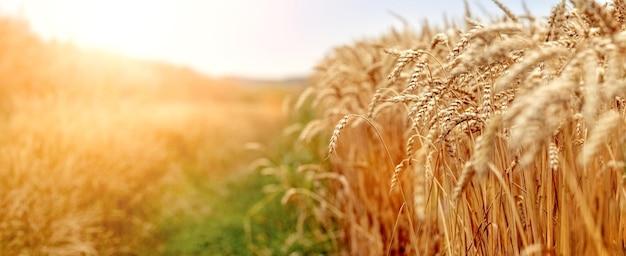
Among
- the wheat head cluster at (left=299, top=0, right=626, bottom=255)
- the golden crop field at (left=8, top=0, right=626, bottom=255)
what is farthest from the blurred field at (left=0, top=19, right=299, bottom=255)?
the wheat head cluster at (left=299, top=0, right=626, bottom=255)

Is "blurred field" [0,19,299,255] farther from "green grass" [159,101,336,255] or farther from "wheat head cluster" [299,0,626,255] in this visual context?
"wheat head cluster" [299,0,626,255]

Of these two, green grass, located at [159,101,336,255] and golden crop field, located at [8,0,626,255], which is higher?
golden crop field, located at [8,0,626,255]

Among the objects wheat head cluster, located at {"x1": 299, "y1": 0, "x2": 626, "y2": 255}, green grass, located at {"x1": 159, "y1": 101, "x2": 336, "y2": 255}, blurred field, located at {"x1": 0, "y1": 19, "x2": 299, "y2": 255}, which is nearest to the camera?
wheat head cluster, located at {"x1": 299, "y1": 0, "x2": 626, "y2": 255}

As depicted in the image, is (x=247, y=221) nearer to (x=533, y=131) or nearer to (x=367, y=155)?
(x=367, y=155)

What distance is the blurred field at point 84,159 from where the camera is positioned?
3.60m

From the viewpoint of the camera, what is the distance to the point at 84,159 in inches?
175

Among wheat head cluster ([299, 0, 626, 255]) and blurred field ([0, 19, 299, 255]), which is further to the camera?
blurred field ([0, 19, 299, 255])

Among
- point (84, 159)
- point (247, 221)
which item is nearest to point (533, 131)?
point (84, 159)

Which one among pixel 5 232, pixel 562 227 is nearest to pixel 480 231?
pixel 562 227

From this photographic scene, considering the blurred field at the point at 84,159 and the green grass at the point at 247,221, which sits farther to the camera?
the green grass at the point at 247,221

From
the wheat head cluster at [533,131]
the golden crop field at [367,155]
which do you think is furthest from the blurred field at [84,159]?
the wheat head cluster at [533,131]

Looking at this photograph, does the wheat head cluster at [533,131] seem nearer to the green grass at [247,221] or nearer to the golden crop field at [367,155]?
the golden crop field at [367,155]

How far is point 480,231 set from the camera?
65.1 inches

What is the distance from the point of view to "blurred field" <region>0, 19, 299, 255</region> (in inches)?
142
